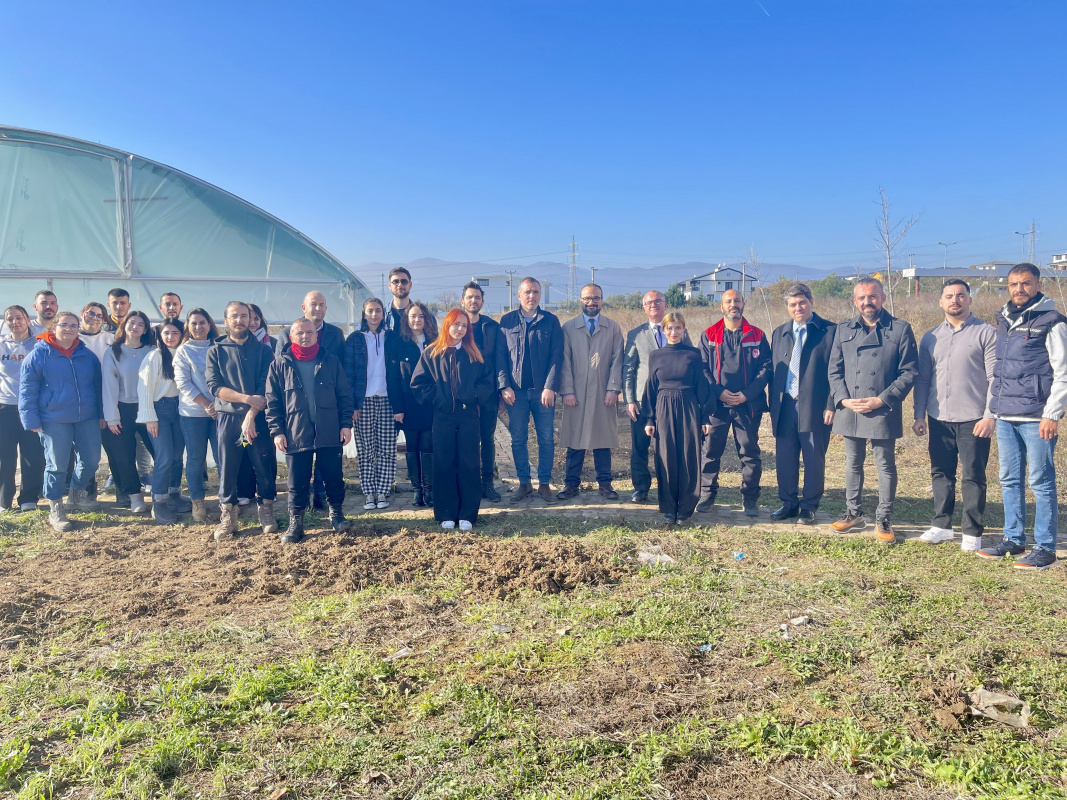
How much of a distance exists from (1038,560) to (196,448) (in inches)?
266

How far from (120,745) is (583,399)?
4.89 m

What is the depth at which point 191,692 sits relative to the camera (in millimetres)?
3246

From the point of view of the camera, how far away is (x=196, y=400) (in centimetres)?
594

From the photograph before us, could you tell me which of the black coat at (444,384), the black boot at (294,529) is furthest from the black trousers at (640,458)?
the black boot at (294,529)

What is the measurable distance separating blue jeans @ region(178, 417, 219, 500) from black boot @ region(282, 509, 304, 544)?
1.02 m

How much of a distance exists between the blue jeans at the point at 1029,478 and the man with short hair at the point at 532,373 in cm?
374

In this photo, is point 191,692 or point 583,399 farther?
point 583,399

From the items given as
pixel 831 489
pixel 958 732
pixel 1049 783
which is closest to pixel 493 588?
pixel 958 732

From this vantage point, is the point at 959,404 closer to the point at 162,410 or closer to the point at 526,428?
the point at 526,428

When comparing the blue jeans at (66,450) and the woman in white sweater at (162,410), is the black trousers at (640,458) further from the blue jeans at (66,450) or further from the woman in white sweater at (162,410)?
the blue jeans at (66,450)

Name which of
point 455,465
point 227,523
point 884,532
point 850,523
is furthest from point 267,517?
point 884,532

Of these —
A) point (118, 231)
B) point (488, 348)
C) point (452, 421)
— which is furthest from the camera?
point (118, 231)

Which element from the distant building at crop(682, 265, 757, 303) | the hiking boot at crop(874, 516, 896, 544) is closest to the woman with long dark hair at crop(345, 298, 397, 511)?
the hiking boot at crop(874, 516, 896, 544)

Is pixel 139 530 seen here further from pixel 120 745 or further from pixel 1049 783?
pixel 1049 783
